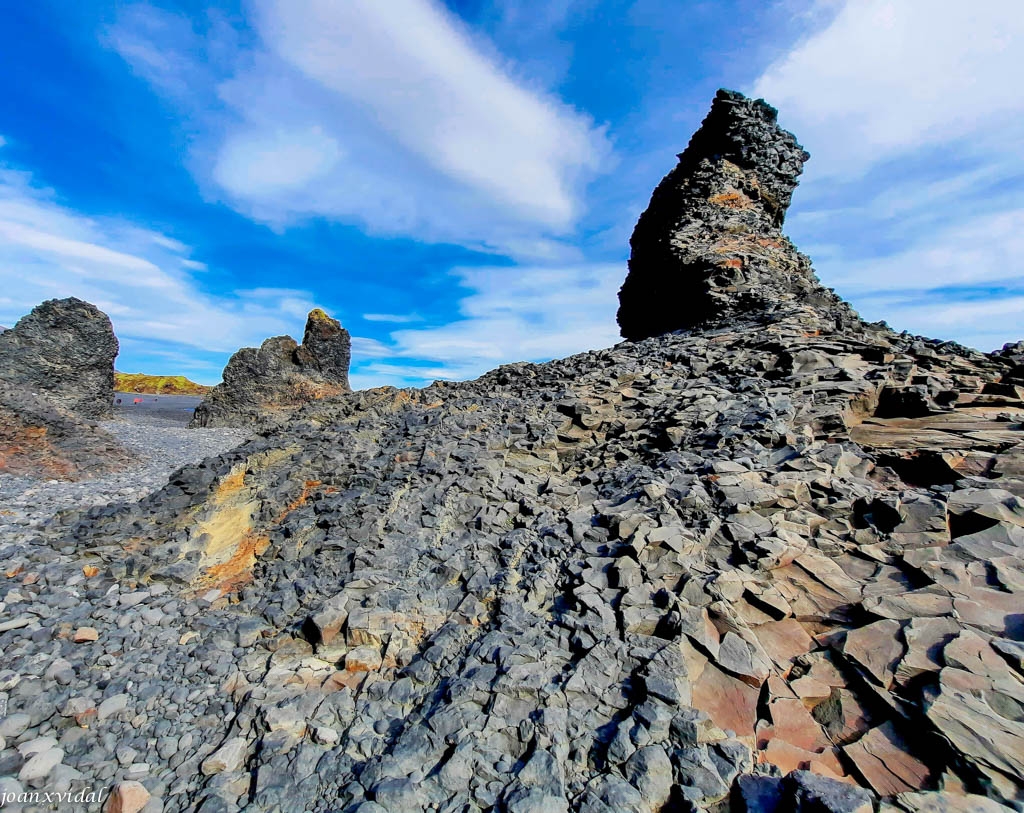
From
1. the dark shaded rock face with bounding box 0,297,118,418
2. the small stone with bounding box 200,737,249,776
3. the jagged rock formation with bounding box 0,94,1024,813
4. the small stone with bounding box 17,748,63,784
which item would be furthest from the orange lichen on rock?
the dark shaded rock face with bounding box 0,297,118,418

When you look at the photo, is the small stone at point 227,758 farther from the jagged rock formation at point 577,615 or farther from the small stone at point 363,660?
the small stone at point 363,660

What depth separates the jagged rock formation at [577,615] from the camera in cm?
425

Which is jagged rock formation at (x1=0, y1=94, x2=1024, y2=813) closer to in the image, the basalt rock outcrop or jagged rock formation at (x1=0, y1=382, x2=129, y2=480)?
jagged rock formation at (x1=0, y1=382, x2=129, y2=480)

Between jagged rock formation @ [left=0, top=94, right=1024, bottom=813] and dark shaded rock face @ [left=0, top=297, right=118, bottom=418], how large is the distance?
29149 millimetres

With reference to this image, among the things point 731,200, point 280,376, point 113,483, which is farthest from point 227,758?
point 280,376

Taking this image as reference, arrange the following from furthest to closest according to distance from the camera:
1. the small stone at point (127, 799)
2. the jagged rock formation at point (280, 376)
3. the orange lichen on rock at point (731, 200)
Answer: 1. the jagged rock formation at point (280, 376)
2. the orange lichen on rock at point (731, 200)
3. the small stone at point (127, 799)

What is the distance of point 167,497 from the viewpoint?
10.6 metres

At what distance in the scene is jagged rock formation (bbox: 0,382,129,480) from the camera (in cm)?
1842

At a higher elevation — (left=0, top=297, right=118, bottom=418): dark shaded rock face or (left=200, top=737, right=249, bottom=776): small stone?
(left=0, top=297, right=118, bottom=418): dark shaded rock face

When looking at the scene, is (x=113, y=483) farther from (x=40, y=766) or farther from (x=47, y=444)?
(x=40, y=766)

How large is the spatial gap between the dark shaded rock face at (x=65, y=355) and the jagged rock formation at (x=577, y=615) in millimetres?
29149

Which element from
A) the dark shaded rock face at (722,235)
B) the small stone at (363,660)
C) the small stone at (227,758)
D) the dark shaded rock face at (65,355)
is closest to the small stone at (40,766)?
the small stone at (227,758)

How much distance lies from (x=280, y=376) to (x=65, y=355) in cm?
1460

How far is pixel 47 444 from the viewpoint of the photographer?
64.8ft
